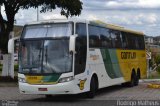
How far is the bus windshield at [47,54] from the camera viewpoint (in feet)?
56.3

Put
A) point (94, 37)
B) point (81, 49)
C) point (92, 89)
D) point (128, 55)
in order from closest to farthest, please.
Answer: point (81, 49), point (92, 89), point (94, 37), point (128, 55)

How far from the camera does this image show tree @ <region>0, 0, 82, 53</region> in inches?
1001

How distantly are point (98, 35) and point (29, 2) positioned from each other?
662 cm

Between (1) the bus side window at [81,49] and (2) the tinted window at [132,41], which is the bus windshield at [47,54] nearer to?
(1) the bus side window at [81,49]

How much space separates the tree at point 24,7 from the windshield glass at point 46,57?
778cm

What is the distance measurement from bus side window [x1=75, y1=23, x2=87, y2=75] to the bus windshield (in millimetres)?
416

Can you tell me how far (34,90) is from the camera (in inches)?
676

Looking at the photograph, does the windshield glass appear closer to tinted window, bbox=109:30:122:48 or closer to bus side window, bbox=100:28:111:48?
bus side window, bbox=100:28:111:48

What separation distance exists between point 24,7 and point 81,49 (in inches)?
348

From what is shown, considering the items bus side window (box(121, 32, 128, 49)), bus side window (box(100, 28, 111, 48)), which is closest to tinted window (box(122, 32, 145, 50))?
bus side window (box(121, 32, 128, 49))

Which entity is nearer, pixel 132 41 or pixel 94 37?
pixel 94 37

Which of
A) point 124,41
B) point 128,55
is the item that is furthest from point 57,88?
point 128,55

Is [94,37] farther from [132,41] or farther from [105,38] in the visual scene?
[132,41]

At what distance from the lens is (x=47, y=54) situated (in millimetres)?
17375
